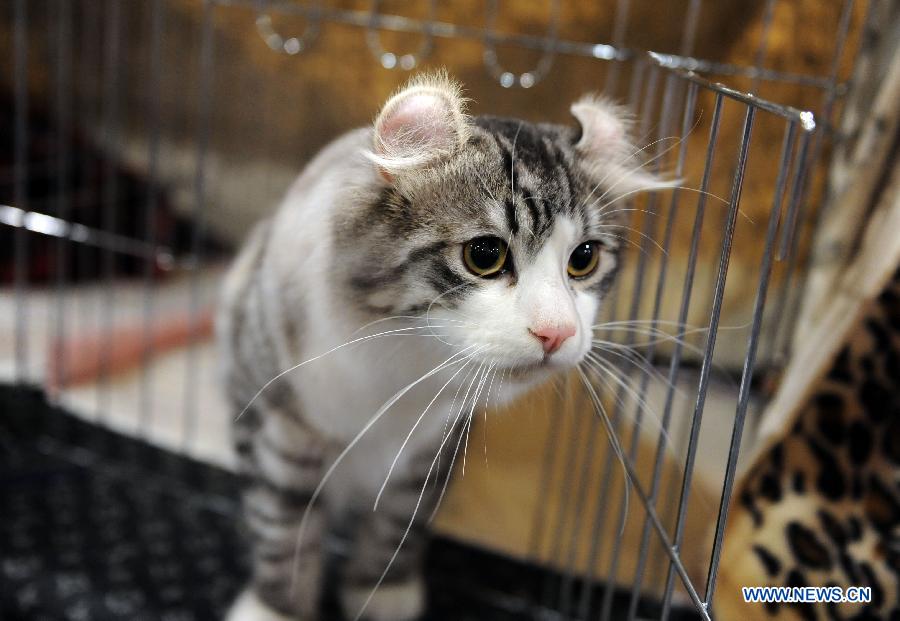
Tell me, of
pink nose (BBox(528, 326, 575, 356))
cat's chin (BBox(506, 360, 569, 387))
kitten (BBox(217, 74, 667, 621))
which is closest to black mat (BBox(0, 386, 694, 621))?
kitten (BBox(217, 74, 667, 621))

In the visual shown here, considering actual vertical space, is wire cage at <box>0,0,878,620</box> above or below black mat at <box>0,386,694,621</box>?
above

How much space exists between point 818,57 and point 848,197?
0.35 meters

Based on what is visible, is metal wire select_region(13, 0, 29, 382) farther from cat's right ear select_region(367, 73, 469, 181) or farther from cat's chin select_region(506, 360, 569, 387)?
cat's chin select_region(506, 360, 569, 387)

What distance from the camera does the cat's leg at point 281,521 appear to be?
1.24 meters

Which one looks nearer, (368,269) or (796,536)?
(368,269)

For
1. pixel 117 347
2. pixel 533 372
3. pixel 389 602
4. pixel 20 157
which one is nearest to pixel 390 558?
pixel 389 602

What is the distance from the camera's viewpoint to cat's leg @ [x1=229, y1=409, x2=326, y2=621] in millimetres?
1235

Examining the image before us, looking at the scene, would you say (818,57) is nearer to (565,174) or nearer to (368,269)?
(565,174)

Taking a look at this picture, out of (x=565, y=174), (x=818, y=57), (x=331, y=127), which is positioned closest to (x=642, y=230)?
(x=565, y=174)

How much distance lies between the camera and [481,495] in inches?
64.0

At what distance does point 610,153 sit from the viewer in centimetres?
101

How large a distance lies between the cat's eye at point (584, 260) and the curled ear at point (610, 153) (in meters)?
0.08

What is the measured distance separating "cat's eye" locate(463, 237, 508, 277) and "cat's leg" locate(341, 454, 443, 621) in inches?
21.3

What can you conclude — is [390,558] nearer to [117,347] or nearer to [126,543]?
[126,543]
